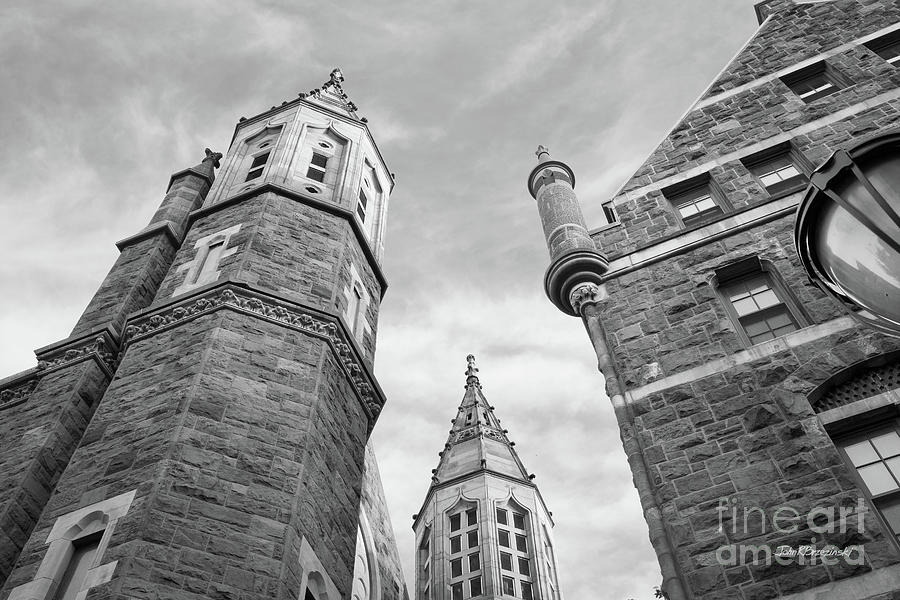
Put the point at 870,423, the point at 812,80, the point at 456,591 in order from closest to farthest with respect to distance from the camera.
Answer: the point at 870,423 → the point at 812,80 → the point at 456,591

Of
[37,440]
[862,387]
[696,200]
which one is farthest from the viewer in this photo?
[696,200]

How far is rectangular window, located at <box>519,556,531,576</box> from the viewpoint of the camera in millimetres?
18641

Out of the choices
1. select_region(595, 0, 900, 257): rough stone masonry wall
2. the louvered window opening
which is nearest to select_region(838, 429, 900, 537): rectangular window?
the louvered window opening

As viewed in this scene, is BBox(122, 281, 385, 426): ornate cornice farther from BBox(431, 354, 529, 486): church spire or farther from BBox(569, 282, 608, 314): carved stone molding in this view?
BBox(431, 354, 529, 486): church spire

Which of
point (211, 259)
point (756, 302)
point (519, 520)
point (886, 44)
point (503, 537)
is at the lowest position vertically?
point (756, 302)

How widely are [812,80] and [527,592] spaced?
11560 millimetres

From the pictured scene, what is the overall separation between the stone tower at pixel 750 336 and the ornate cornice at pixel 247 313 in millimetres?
3506

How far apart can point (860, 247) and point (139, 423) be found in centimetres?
889

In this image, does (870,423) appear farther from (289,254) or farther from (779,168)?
(289,254)

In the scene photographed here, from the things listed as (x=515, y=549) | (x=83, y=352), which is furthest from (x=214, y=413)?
(x=515, y=549)

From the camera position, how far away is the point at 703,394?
10.0 m

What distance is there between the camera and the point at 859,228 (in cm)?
697

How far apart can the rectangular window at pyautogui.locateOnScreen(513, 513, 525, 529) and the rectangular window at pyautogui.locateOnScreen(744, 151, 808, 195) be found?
1010 centimetres

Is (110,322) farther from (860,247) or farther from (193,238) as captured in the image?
(860,247)
